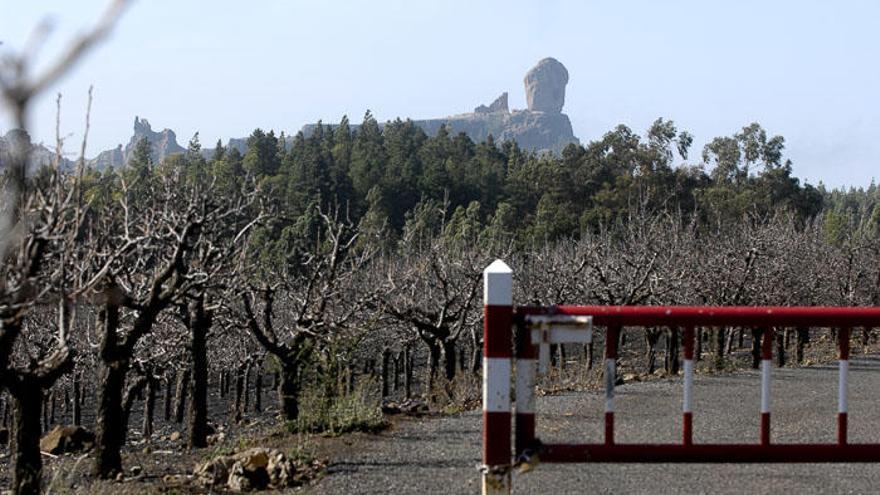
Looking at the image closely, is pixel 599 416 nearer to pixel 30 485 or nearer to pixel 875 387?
pixel 30 485

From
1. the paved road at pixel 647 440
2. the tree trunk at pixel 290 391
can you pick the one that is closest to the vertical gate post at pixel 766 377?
the paved road at pixel 647 440

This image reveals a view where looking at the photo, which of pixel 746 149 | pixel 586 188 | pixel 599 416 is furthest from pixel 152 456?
pixel 746 149

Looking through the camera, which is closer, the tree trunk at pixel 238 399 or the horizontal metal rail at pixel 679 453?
the horizontal metal rail at pixel 679 453

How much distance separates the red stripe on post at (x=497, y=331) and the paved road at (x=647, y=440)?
3.46 m

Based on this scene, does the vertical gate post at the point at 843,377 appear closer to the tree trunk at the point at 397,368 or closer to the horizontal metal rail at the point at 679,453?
the horizontal metal rail at the point at 679,453

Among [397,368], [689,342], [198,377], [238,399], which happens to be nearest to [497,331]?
[689,342]

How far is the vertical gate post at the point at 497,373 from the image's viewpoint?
3.75 metres

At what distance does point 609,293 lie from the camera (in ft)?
73.6

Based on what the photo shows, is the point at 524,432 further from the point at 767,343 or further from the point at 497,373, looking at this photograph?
the point at 767,343

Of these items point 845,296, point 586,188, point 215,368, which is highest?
point 586,188

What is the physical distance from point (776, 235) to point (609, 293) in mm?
14072

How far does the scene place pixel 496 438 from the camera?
3879mm

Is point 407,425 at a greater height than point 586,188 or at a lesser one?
lesser

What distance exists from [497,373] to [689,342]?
73cm
